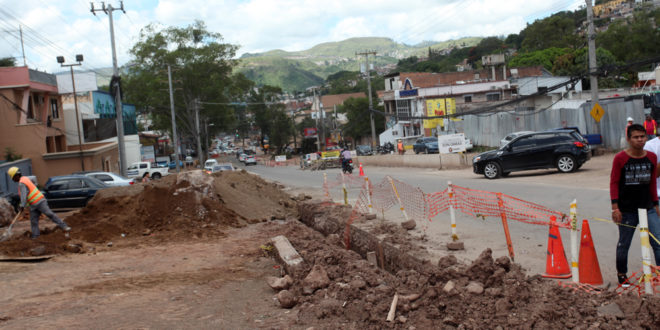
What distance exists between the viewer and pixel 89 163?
1513 inches

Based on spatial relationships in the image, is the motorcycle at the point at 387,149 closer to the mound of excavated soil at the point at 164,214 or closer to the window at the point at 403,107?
the window at the point at 403,107

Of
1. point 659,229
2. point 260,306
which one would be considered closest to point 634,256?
point 659,229

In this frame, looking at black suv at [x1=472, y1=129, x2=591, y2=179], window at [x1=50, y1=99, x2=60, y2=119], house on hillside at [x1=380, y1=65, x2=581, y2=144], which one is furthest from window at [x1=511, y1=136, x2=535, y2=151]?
window at [x1=50, y1=99, x2=60, y2=119]

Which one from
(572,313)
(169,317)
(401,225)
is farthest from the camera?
(401,225)

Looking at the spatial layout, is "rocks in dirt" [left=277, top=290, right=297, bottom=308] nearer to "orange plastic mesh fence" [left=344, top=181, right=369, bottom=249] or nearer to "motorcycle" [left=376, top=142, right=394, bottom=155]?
"orange plastic mesh fence" [left=344, top=181, right=369, bottom=249]

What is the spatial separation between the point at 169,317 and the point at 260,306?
1041 mm

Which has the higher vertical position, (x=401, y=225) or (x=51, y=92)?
(x=51, y=92)

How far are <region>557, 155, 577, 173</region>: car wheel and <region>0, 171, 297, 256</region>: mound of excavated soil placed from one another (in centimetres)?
966

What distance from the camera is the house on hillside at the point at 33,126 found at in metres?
36.2

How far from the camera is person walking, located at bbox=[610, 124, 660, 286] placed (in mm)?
5855

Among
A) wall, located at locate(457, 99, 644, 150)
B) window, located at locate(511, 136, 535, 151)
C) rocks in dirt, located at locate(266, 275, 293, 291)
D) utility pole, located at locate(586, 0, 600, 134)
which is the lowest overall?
rocks in dirt, located at locate(266, 275, 293, 291)

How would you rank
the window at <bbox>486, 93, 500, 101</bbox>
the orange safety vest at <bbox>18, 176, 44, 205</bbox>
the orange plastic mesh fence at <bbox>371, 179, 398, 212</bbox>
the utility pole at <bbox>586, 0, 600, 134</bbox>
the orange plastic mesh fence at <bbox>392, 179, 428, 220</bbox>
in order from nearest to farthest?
the orange safety vest at <bbox>18, 176, 44, 205</bbox>
the orange plastic mesh fence at <bbox>392, 179, 428, 220</bbox>
the orange plastic mesh fence at <bbox>371, 179, 398, 212</bbox>
the utility pole at <bbox>586, 0, 600, 134</bbox>
the window at <bbox>486, 93, 500, 101</bbox>

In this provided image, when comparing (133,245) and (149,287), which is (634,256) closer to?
(149,287)

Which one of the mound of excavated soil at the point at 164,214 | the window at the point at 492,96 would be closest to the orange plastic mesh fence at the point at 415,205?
the mound of excavated soil at the point at 164,214
